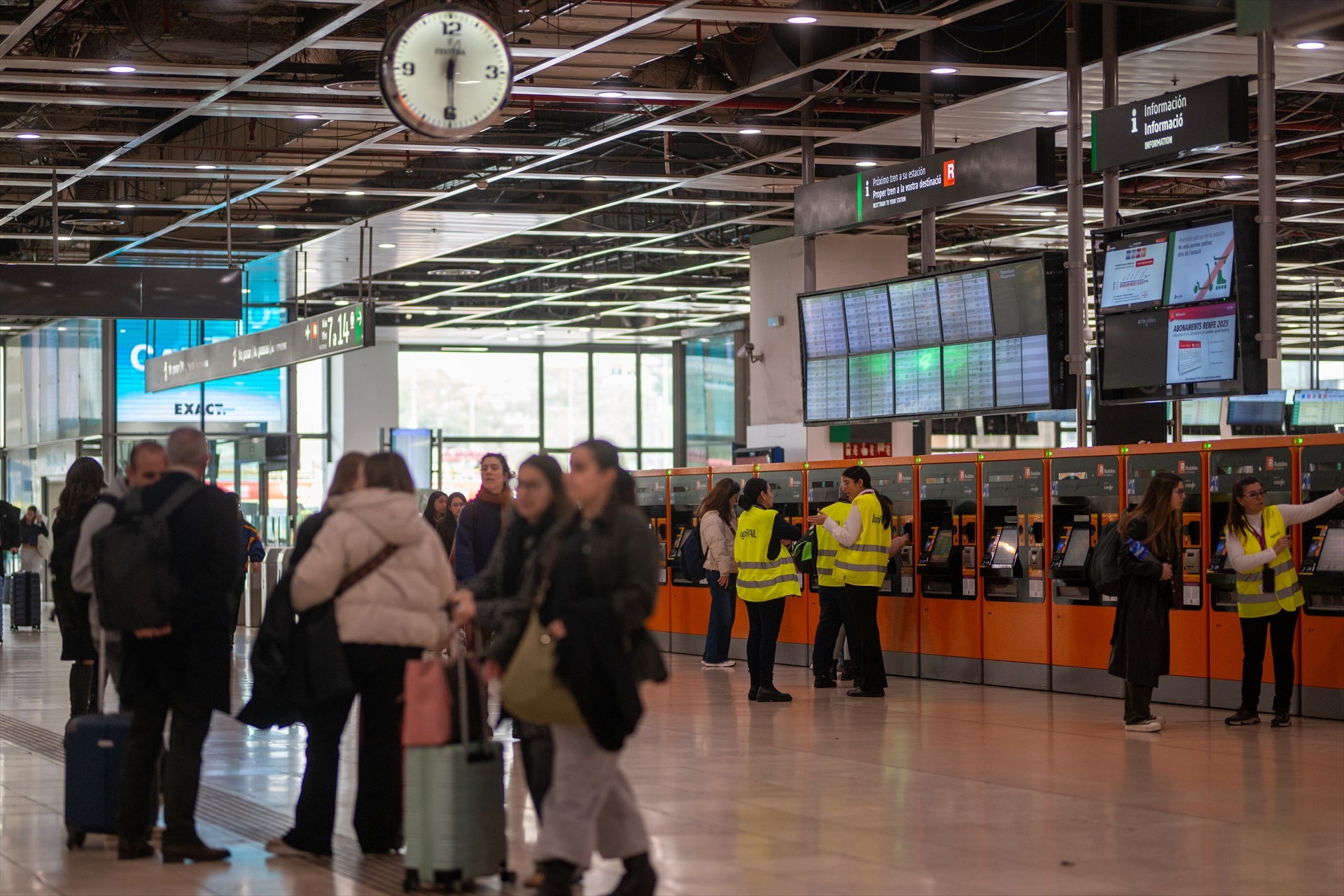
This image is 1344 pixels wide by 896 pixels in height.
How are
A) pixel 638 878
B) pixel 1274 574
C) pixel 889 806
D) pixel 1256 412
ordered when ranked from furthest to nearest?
pixel 1256 412
pixel 1274 574
pixel 889 806
pixel 638 878

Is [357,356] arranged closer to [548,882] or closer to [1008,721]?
[1008,721]

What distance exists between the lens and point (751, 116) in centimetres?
1474

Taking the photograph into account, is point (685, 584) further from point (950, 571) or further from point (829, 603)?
point (829, 603)

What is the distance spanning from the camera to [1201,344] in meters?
10.6

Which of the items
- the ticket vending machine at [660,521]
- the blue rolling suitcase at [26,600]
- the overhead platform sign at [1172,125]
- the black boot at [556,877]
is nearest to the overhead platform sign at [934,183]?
the overhead platform sign at [1172,125]

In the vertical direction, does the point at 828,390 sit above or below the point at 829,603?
above

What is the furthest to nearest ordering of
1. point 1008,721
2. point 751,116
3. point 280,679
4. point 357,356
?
point 357,356 → point 751,116 → point 1008,721 → point 280,679

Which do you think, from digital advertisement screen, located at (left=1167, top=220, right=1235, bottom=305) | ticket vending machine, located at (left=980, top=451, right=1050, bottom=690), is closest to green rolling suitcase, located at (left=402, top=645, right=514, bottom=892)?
digital advertisement screen, located at (left=1167, top=220, right=1235, bottom=305)

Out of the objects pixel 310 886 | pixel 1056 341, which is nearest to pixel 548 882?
pixel 310 886

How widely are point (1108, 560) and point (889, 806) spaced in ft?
9.99

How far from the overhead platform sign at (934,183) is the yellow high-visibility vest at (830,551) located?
2481 mm

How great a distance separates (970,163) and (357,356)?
22.2 meters

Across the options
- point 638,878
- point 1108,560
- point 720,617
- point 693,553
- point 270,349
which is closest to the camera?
point 638,878

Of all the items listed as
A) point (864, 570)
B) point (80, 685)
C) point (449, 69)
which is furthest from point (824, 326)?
point (80, 685)
